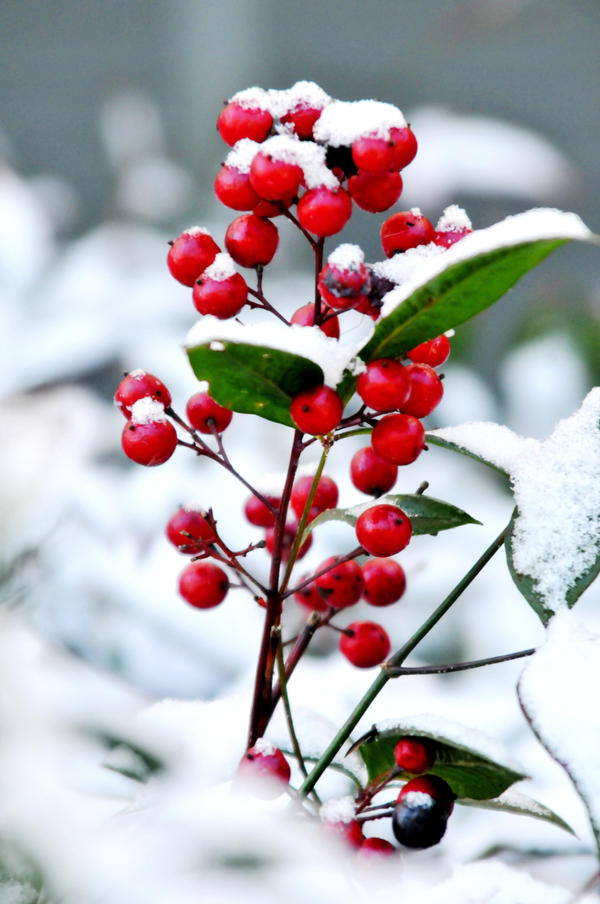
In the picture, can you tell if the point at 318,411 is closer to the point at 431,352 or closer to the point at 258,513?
the point at 431,352

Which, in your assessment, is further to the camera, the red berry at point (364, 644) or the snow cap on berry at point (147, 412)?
the red berry at point (364, 644)

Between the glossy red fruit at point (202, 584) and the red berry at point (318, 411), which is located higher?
the red berry at point (318, 411)

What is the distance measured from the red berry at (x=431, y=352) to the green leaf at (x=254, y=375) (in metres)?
0.06

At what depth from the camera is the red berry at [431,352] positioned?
0.36 meters

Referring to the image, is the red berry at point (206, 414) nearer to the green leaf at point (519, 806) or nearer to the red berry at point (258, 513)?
the red berry at point (258, 513)

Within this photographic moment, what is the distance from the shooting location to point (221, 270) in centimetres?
34

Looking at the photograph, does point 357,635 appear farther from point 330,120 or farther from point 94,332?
point 94,332

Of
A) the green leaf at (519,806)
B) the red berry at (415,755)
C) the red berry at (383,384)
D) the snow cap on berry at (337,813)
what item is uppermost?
the red berry at (383,384)

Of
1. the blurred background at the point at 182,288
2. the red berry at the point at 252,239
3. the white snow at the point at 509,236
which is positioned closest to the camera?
the white snow at the point at 509,236

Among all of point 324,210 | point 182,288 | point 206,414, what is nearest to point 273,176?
point 324,210

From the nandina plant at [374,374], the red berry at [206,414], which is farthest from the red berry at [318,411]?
the red berry at [206,414]

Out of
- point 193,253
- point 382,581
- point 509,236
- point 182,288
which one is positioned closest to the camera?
point 509,236

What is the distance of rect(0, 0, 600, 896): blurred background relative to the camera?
70cm

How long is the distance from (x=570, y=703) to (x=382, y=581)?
187 mm
